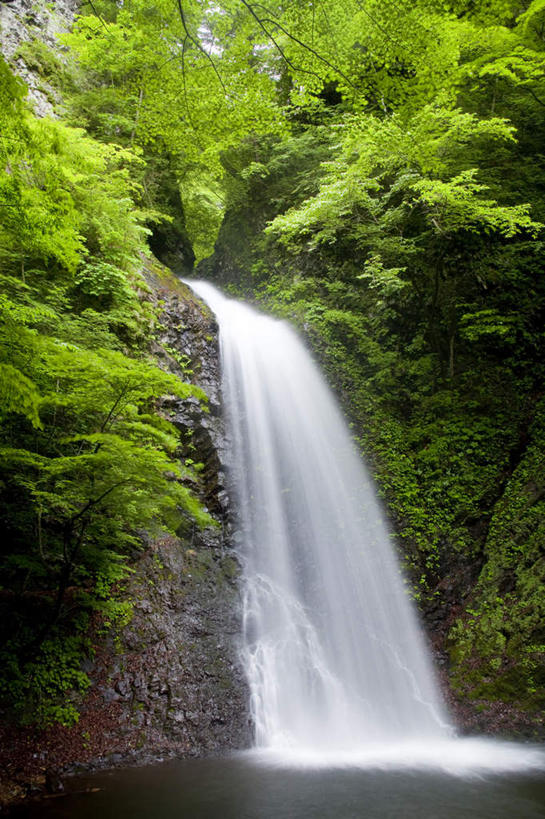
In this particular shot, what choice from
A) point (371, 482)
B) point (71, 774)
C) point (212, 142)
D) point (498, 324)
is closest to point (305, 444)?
point (371, 482)

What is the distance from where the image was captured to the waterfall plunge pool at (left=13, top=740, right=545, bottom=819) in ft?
12.2

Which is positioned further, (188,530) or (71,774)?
(188,530)

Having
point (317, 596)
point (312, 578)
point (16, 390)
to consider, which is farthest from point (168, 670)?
point (16, 390)

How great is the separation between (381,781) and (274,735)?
168cm

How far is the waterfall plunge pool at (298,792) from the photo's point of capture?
3.71m

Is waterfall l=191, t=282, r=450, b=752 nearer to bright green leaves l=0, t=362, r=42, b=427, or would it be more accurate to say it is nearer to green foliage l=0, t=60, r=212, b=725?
green foliage l=0, t=60, r=212, b=725

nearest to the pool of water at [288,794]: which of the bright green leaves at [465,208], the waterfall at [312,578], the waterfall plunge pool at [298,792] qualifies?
the waterfall plunge pool at [298,792]

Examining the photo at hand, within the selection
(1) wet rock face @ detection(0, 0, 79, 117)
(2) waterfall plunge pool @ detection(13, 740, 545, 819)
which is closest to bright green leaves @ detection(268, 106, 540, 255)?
(1) wet rock face @ detection(0, 0, 79, 117)

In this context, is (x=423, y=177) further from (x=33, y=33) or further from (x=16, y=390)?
(x=33, y=33)

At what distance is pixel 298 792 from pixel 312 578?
12.6ft

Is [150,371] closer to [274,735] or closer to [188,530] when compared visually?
[188,530]

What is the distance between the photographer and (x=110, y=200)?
25.5 ft

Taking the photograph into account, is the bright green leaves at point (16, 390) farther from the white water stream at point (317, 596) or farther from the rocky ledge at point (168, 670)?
the white water stream at point (317, 596)

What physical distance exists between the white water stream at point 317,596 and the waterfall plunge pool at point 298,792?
37 centimetres
